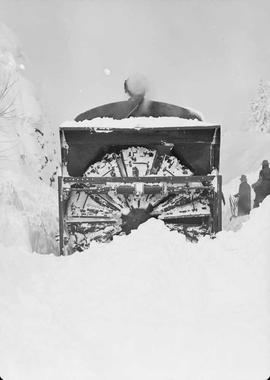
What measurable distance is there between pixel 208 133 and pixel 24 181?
717cm

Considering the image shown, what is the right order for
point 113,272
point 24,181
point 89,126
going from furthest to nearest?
point 24,181
point 89,126
point 113,272

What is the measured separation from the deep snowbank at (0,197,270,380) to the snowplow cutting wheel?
202 cm

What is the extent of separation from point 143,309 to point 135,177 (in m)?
3.69

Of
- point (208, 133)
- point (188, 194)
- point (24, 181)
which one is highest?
point (208, 133)

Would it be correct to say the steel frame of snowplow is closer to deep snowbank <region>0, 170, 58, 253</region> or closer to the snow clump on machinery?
the snow clump on machinery

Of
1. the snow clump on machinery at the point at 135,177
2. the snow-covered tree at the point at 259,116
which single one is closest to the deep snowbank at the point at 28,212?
the snow clump on machinery at the point at 135,177

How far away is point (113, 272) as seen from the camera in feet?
18.2

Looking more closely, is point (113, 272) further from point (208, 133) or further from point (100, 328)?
point (208, 133)

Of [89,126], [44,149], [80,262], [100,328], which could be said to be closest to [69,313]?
[100,328]

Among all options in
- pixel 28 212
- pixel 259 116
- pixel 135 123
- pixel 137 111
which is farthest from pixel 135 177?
pixel 259 116

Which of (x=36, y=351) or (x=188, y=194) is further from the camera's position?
(x=188, y=194)

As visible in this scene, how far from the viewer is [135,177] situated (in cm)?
825

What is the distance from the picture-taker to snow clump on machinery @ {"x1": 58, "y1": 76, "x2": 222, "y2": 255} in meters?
8.40

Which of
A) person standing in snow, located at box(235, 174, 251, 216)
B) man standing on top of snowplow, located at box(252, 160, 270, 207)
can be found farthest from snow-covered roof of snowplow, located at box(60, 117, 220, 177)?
person standing in snow, located at box(235, 174, 251, 216)
